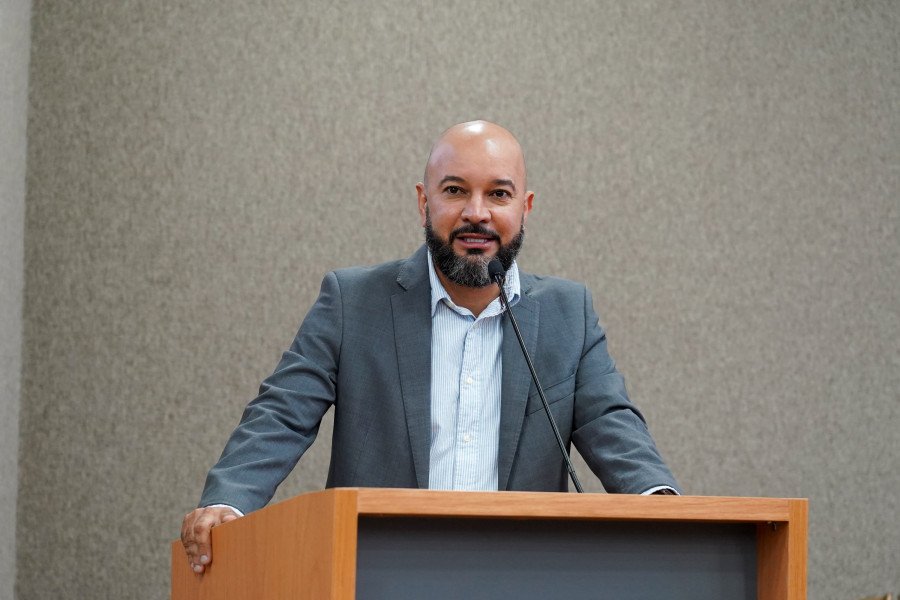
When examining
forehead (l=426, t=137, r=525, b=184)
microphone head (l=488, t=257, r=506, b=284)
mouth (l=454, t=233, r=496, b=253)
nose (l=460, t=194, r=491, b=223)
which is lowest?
microphone head (l=488, t=257, r=506, b=284)

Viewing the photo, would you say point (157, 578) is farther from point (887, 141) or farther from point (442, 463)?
point (887, 141)

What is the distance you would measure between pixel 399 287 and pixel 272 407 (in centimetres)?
37

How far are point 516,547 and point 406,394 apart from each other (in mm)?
806

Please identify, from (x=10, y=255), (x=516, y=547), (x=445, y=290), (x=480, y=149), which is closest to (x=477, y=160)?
(x=480, y=149)

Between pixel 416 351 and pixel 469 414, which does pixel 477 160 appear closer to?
pixel 416 351

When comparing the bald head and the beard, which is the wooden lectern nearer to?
the beard

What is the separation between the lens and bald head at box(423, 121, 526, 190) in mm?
2076

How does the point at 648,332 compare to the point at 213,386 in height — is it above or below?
above

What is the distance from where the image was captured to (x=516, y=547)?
1.26m

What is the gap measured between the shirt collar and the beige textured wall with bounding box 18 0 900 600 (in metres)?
0.73

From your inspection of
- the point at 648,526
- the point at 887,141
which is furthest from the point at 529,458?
the point at 887,141

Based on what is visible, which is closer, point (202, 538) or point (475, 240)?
point (202, 538)

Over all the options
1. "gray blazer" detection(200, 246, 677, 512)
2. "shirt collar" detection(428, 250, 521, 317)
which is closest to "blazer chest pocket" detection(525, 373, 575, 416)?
"gray blazer" detection(200, 246, 677, 512)

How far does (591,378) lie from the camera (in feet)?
6.98
